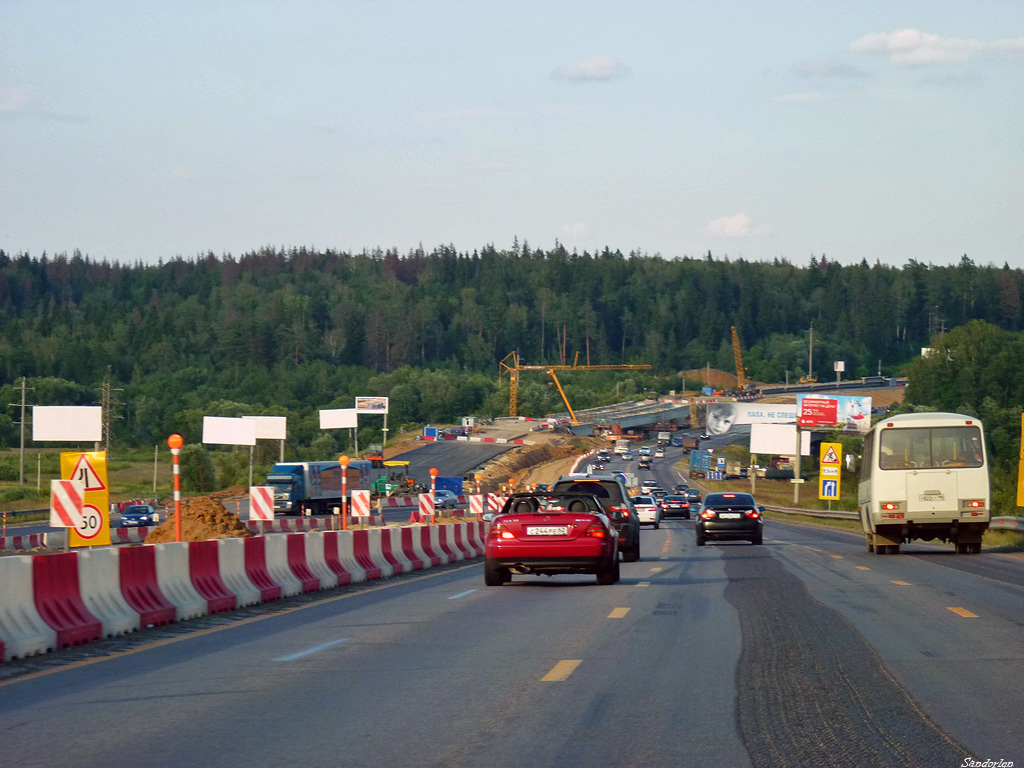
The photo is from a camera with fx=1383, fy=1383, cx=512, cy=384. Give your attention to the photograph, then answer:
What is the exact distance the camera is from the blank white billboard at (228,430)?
77.7m

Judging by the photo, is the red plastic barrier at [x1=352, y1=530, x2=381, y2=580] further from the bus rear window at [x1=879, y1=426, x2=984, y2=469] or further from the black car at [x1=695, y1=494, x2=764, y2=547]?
the black car at [x1=695, y1=494, x2=764, y2=547]

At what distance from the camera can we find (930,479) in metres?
29.8

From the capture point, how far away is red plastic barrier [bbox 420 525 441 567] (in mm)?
27969

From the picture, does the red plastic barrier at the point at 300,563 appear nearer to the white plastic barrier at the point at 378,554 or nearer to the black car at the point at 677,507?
the white plastic barrier at the point at 378,554

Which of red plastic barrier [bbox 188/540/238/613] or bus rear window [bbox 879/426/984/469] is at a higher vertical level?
bus rear window [bbox 879/426/984/469]

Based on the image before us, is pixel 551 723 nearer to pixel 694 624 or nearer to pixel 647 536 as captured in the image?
pixel 694 624

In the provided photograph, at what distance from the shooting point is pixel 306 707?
915 centimetres

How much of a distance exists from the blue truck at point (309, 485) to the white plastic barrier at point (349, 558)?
172ft

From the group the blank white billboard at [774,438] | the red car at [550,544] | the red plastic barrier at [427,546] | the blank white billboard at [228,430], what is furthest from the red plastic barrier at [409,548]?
the blank white billboard at [774,438]

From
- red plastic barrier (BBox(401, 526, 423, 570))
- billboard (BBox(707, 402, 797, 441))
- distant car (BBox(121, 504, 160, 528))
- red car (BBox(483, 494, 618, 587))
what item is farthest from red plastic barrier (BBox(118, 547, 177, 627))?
billboard (BBox(707, 402, 797, 441))

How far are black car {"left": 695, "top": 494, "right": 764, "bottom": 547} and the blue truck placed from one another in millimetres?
39931

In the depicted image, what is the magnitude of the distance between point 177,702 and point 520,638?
14.3 feet

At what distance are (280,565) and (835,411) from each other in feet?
329

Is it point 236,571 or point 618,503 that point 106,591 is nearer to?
point 236,571
